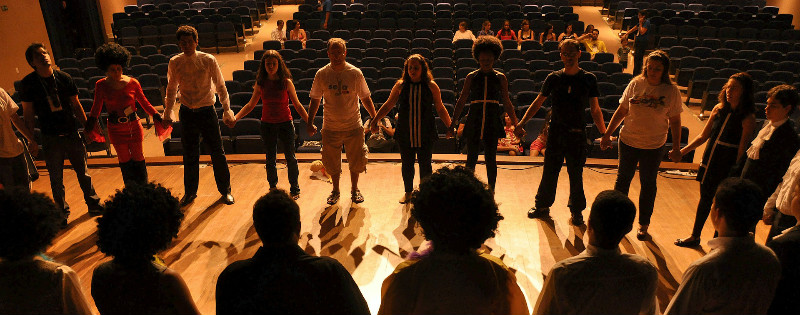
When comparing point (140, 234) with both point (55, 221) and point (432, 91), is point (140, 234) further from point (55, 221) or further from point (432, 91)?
point (432, 91)

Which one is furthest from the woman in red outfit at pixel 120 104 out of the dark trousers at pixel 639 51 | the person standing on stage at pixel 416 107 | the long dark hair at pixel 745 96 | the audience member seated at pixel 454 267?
the dark trousers at pixel 639 51

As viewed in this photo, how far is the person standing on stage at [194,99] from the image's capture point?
4.30 m

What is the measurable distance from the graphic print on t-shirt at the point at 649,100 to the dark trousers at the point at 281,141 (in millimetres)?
2692

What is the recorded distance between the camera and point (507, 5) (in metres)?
13.8

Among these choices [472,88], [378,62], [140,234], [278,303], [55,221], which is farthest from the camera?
[378,62]

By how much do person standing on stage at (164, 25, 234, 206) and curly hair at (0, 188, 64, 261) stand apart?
2394mm

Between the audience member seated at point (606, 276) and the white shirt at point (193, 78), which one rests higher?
the white shirt at point (193, 78)

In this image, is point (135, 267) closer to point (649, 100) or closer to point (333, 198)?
point (333, 198)

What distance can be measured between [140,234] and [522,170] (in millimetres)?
4047

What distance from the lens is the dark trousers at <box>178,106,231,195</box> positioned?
4414mm

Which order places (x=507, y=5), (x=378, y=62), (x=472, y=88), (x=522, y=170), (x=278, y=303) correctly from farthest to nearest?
(x=507, y=5) → (x=378, y=62) → (x=522, y=170) → (x=472, y=88) → (x=278, y=303)

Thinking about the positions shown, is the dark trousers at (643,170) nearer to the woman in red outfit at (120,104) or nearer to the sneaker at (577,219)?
the sneaker at (577,219)

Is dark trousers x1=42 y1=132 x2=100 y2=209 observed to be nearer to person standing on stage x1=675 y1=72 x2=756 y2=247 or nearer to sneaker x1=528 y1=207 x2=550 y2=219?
sneaker x1=528 y1=207 x2=550 y2=219

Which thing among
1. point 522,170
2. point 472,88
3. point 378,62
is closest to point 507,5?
point 378,62
